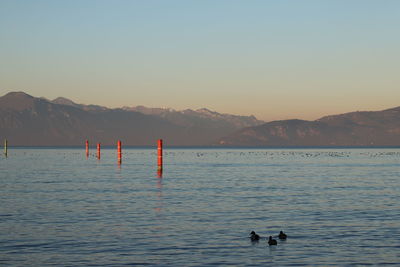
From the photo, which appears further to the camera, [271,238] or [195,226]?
[195,226]

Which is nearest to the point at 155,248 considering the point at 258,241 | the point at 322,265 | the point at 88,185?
the point at 258,241

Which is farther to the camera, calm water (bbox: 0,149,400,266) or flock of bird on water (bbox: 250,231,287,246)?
flock of bird on water (bbox: 250,231,287,246)

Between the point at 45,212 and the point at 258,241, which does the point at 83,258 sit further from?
the point at 45,212

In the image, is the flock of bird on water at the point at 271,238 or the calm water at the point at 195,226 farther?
the flock of bird on water at the point at 271,238

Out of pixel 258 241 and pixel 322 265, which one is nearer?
pixel 322 265

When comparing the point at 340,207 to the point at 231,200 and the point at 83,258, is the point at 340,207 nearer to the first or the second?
the point at 231,200

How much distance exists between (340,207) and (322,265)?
63.4ft

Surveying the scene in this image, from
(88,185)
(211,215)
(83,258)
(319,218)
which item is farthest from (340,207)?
(88,185)

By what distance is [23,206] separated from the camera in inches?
1679

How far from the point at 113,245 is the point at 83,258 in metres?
2.90

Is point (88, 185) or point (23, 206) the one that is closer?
point (23, 206)

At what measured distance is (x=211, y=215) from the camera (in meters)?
37.9

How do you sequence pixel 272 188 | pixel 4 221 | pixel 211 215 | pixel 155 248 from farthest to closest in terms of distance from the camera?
pixel 272 188 < pixel 211 215 < pixel 4 221 < pixel 155 248

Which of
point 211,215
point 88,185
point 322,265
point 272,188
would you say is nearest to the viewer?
point 322,265
